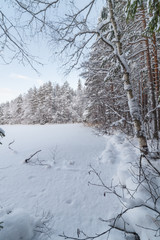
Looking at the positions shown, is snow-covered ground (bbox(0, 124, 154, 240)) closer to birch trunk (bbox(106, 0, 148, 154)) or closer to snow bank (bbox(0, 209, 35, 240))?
snow bank (bbox(0, 209, 35, 240))

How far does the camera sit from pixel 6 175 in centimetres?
334

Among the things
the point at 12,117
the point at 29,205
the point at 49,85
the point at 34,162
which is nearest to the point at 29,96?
the point at 49,85

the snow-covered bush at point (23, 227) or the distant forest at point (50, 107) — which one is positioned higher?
the distant forest at point (50, 107)

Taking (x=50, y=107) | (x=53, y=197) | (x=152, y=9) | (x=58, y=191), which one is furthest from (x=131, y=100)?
(x=50, y=107)

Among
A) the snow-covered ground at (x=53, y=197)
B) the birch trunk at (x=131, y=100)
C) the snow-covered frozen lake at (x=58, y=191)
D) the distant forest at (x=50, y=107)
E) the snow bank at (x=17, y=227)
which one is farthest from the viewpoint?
the distant forest at (x=50, y=107)

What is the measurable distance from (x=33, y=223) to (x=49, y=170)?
6.04 feet

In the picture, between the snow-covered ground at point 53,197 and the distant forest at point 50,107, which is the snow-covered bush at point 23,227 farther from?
the distant forest at point 50,107

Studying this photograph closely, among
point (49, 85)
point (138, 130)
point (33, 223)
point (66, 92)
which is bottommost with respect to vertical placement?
point (33, 223)

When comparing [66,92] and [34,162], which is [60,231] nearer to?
[34,162]

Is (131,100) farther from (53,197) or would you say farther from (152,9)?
(53,197)

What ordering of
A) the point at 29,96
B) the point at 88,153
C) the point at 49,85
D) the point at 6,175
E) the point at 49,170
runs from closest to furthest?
1. the point at 6,175
2. the point at 49,170
3. the point at 88,153
4. the point at 49,85
5. the point at 29,96

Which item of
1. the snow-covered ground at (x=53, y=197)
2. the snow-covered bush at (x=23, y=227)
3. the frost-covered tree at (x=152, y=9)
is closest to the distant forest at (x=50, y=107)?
the snow-covered ground at (x=53, y=197)

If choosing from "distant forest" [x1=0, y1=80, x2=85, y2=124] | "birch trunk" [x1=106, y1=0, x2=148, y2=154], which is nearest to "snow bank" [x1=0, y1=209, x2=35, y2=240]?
"birch trunk" [x1=106, y1=0, x2=148, y2=154]

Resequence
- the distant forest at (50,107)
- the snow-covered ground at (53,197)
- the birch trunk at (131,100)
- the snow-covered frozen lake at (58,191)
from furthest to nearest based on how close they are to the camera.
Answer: the distant forest at (50,107) < the birch trunk at (131,100) < the snow-covered frozen lake at (58,191) < the snow-covered ground at (53,197)
